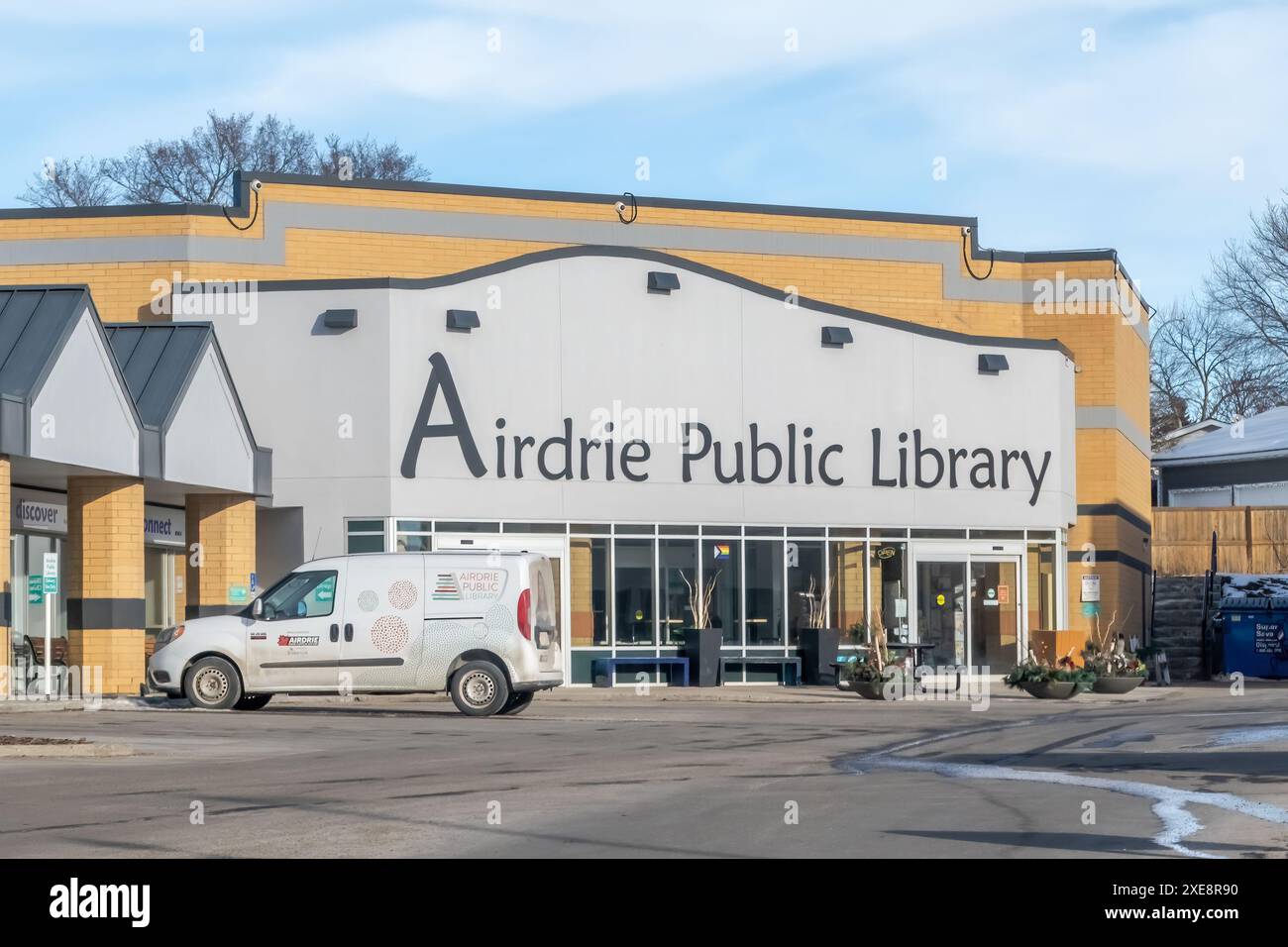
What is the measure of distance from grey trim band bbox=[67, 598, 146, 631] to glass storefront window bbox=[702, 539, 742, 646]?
453 inches

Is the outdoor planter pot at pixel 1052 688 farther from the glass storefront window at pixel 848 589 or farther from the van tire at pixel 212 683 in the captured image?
the van tire at pixel 212 683

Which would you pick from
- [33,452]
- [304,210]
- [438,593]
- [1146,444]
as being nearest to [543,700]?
[438,593]

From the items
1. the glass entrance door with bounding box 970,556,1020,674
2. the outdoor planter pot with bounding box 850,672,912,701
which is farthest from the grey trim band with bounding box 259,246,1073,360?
the outdoor planter pot with bounding box 850,672,912,701

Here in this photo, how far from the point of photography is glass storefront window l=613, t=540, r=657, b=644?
32094 millimetres

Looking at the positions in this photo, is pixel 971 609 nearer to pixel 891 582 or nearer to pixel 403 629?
pixel 891 582

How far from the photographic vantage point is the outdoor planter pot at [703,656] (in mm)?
31797

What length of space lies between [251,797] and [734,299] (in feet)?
71.5

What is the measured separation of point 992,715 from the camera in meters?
23.9

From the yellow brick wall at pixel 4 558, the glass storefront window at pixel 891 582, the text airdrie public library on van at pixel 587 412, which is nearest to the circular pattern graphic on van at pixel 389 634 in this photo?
the yellow brick wall at pixel 4 558

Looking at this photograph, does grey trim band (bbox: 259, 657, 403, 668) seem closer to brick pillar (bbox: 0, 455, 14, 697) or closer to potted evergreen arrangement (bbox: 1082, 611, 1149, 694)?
brick pillar (bbox: 0, 455, 14, 697)

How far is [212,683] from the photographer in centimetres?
2264

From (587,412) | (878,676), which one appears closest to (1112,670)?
(878,676)

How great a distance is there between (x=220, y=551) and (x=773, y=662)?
415 inches
